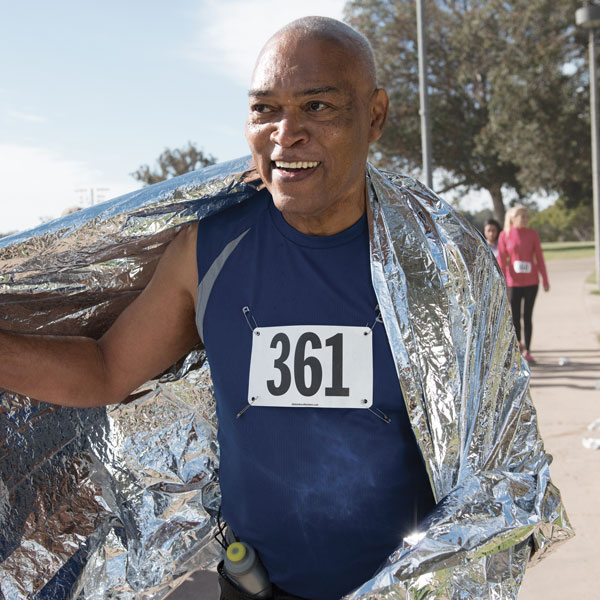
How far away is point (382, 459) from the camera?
5.08ft

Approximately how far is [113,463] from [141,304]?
0.55 meters

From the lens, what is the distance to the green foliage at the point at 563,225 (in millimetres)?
52972

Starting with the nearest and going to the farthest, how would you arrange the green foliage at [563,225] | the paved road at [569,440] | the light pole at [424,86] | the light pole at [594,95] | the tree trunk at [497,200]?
1. the paved road at [569,440]
2. the light pole at [424,86]
3. the light pole at [594,95]
4. the tree trunk at [497,200]
5. the green foliage at [563,225]

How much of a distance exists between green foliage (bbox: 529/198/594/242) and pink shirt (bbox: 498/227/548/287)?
1730 inches

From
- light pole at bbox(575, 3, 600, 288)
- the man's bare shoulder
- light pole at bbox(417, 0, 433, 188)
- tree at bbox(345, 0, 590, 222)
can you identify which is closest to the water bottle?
the man's bare shoulder

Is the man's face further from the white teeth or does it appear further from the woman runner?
the woman runner

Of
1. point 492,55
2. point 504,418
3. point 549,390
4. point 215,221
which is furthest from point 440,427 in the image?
point 492,55

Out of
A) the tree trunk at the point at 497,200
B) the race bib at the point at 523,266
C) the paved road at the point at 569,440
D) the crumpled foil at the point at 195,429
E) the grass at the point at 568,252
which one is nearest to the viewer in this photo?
the crumpled foil at the point at 195,429

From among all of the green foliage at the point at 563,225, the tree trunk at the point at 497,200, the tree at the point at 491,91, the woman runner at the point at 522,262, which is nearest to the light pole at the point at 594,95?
the woman runner at the point at 522,262

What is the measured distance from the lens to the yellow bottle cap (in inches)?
62.2

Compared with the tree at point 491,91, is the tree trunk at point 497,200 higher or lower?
A: lower

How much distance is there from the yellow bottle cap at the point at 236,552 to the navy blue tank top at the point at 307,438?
0.14ft

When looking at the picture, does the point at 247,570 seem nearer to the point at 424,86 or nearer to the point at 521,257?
the point at 521,257

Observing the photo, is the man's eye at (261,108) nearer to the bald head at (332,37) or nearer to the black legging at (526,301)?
the bald head at (332,37)
